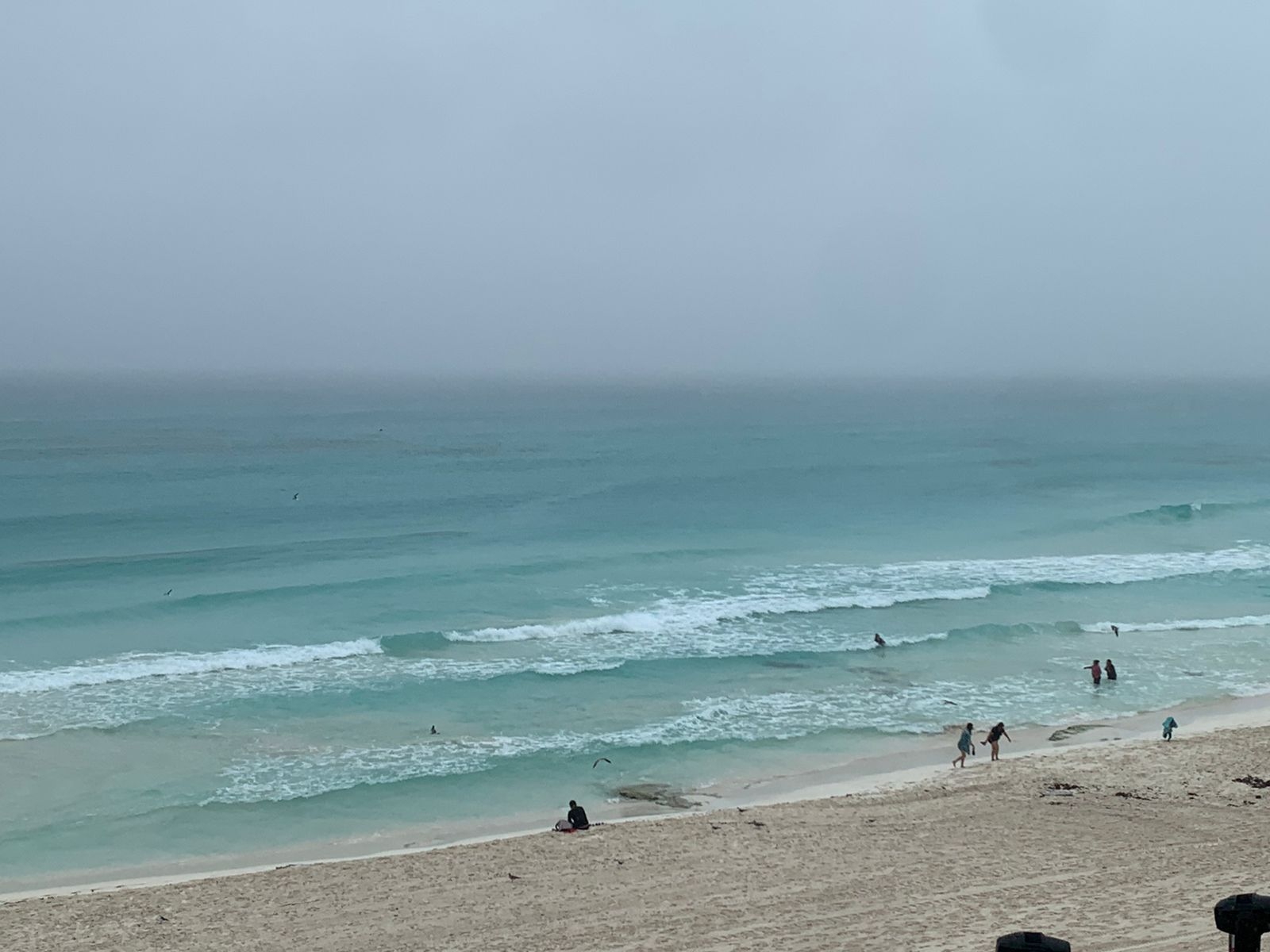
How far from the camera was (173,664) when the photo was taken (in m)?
27.0

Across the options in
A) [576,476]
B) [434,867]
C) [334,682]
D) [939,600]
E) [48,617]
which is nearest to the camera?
[434,867]

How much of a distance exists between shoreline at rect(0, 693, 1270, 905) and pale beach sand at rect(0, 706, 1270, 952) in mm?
825

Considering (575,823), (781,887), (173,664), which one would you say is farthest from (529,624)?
(781,887)

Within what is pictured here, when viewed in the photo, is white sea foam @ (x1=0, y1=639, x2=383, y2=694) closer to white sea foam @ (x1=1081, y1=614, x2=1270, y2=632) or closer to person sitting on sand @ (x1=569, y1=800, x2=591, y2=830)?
person sitting on sand @ (x1=569, y1=800, x2=591, y2=830)

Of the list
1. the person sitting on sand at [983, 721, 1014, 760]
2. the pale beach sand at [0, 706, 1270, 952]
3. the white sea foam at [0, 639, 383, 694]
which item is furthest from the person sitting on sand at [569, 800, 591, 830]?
the white sea foam at [0, 639, 383, 694]

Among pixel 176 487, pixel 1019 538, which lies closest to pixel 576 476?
pixel 176 487

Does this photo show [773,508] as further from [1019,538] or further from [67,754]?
[67,754]

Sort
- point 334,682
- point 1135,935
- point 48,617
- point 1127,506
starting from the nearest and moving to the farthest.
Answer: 1. point 1135,935
2. point 334,682
3. point 48,617
4. point 1127,506

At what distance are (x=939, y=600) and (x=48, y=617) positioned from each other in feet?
81.8

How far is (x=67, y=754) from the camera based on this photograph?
21125 mm

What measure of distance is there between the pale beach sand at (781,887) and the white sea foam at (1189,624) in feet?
43.9

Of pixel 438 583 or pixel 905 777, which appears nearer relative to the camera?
pixel 905 777

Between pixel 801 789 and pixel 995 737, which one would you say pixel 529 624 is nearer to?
pixel 801 789

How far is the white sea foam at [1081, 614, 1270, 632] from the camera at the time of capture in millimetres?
30953
